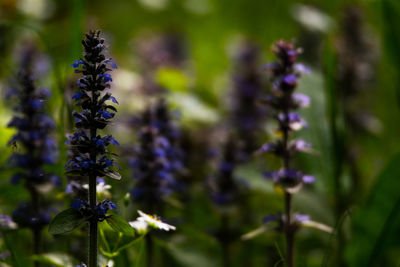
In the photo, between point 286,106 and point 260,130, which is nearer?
point 286,106

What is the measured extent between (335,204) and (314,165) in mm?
227

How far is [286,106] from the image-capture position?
1.78 metres

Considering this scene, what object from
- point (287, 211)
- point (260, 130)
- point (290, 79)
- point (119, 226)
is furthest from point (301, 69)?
point (260, 130)

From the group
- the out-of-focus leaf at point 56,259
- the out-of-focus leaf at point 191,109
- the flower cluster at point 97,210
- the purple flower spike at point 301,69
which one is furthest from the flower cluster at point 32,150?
the out-of-focus leaf at point 191,109

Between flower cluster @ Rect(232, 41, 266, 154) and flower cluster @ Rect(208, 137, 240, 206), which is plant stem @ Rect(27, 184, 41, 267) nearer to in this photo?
flower cluster @ Rect(208, 137, 240, 206)

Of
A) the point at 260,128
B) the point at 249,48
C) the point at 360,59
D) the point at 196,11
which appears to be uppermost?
the point at 196,11

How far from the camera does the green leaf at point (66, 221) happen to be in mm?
1204

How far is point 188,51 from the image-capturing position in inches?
209

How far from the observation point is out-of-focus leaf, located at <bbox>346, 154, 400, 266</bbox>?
1.91m

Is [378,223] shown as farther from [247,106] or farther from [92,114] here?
[247,106]

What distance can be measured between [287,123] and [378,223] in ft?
1.97

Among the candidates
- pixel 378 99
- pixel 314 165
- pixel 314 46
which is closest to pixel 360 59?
pixel 314 46

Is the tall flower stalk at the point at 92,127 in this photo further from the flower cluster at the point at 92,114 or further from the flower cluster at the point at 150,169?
the flower cluster at the point at 150,169

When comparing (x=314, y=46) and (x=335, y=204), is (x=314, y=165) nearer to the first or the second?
(x=335, y=204)
